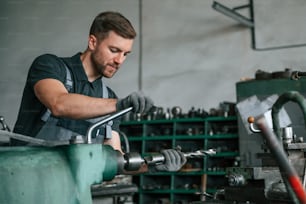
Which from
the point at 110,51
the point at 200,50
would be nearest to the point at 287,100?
the point at 110,51

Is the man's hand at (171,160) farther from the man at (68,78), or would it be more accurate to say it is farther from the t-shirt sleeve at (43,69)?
the t-shirt sleeve at (43,69)

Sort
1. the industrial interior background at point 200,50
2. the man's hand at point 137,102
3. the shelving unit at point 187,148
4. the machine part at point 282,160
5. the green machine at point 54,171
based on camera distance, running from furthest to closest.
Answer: the industrial interior background at point 200,50 < the shelving unit at point 187,148 < the man's hand at point 137,102 < the green machine at point 54,171 < the machine part at point 282,160

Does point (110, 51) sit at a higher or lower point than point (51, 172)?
higher

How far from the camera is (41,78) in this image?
0.91 m

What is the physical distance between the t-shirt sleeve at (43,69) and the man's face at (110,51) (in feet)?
0.33

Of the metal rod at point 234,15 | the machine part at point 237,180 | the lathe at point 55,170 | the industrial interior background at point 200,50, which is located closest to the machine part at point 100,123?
the lathe at point 55,170

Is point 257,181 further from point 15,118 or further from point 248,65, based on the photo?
point 248,65

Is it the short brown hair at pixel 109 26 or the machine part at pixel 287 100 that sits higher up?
the short brown hair at pixel 109 26

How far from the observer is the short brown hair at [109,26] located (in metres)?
0.92

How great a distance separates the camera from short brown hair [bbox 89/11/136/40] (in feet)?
3.03

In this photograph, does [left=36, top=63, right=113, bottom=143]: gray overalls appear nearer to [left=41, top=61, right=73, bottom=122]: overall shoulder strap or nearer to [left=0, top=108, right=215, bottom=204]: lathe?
[left=41, top=61, right=73, bottom=122]: overall shoulder strap

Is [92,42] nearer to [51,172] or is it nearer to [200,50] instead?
[51,172]

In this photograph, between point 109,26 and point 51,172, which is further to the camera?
point 109,26

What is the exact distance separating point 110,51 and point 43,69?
0.16m
